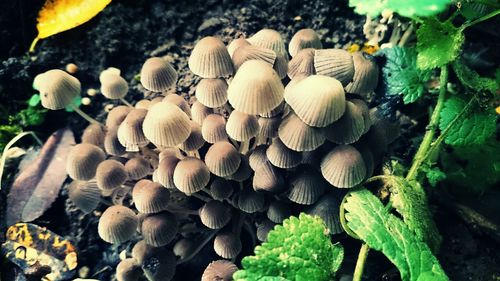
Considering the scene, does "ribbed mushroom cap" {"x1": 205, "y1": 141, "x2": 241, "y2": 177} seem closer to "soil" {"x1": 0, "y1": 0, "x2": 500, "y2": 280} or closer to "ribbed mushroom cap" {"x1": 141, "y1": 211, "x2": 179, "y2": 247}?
"ribbed mushroom cap" {"x1": 141, "y1": 211, "x2": 179, "y2": 247}

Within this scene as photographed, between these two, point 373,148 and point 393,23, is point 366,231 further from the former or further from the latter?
point 393,23

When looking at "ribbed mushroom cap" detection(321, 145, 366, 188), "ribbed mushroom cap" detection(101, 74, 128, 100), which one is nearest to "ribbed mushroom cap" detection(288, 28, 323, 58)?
"ribbed mushroom cap" detection(321, 145, 366, 188)

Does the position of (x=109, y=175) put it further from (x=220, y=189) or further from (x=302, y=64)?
(x=302, y=64)

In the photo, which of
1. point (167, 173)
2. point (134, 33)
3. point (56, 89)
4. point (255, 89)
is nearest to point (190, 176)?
point (167, 173)

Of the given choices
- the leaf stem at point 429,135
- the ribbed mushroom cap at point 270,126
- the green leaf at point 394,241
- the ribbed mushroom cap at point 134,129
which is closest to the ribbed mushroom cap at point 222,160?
the ribbed mushroom cap at point 270,126

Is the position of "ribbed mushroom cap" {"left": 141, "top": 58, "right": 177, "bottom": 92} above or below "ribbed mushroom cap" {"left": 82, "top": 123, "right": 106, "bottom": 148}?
above

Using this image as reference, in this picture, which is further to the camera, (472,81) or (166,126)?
(472,81)
